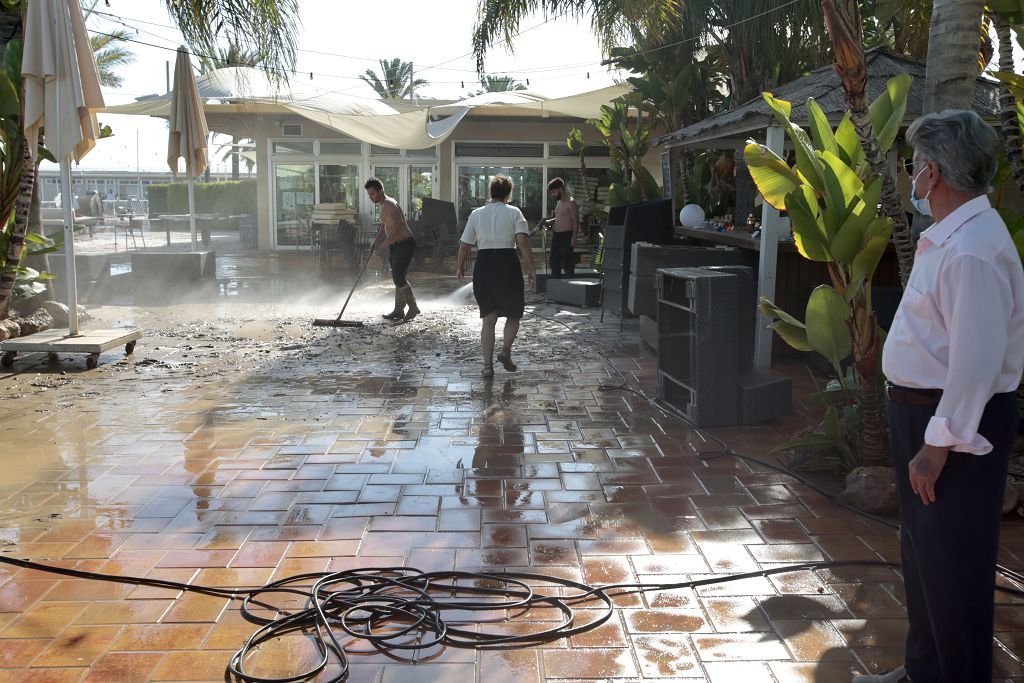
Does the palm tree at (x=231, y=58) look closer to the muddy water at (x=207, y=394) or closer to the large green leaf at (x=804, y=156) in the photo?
the muddy water at (x=207, y=394)

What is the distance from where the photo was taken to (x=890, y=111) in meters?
4.71

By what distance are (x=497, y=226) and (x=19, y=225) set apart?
4.55 meters

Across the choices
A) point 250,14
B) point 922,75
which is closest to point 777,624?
point 922,75

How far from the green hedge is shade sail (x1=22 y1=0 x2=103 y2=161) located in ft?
88.0

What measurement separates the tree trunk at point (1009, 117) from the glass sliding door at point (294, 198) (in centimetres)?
1707

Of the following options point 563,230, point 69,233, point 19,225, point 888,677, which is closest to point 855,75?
point 888,677

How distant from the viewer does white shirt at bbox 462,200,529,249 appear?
24.3 ft

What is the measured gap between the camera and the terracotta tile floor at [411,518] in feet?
9.93

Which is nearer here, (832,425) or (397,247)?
(832,425)

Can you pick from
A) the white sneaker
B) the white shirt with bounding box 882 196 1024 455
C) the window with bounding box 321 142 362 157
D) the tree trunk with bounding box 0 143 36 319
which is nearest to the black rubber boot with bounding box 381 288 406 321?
the tree trunk with bounding box 0 143 36 319

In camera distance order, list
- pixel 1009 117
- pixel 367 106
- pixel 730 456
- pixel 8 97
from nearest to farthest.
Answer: pixel 730 456
pixel 1009 117
pixel 8 97
pixel 367 106

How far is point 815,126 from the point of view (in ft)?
15.0

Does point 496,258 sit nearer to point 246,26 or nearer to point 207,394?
point 207,394

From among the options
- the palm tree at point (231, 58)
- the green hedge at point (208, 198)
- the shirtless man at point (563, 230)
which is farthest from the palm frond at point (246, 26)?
the green hedge at point (208, 198)
